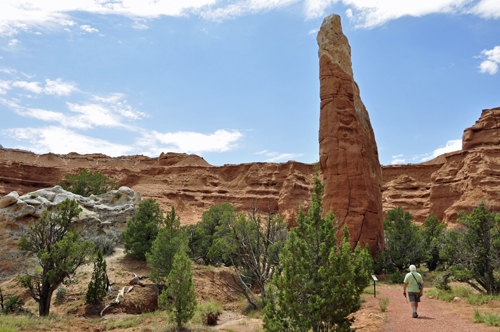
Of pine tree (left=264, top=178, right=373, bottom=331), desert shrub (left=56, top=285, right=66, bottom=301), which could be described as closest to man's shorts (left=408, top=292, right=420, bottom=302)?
pine tree (left=264, top=178, right=373, bottom=331)

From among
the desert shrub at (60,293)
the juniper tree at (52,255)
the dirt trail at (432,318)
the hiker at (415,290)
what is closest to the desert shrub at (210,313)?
the juniper tree at (52,255)

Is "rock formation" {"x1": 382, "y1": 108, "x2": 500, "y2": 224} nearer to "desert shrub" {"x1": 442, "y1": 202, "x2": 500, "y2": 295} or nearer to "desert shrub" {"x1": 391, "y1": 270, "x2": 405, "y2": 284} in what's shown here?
"desert shrub" {"x1": 391, "y1": 270, "x2": 405, "y2": 284}

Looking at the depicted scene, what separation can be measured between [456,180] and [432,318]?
4111 centimetres

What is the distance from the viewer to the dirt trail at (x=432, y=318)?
834 cm

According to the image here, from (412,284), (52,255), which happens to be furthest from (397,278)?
(52,255)

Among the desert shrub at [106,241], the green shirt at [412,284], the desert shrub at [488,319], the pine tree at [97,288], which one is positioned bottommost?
the pine tree at [97,288]

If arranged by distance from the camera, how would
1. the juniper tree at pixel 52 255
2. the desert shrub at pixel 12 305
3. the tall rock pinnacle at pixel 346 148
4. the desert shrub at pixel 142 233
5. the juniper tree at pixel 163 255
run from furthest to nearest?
the desert shrub at pixel 142 233, the tall rock pinnacle at pixel 346 148, the juniper tree at pixel 163 255, the desert shrub at pixel 12 305, the juniper tree at pixel 52 255

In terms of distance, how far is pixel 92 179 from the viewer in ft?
115

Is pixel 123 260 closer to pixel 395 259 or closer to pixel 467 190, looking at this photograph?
pixel 395 259

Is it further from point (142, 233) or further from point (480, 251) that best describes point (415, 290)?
point (142, 233)

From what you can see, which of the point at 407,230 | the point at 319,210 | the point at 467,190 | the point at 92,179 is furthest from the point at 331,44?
the point at 467,190

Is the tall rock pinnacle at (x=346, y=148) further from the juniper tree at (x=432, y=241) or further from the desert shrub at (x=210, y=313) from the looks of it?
the desert shrub at (x=210, y=313)

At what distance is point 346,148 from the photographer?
20656 mm

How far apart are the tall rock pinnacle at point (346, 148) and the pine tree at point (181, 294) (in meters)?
9.91
